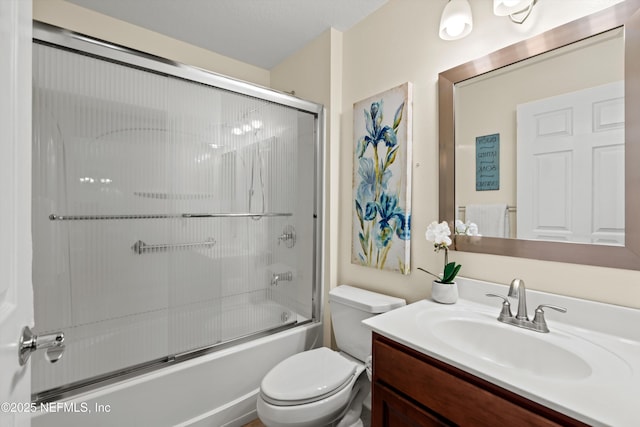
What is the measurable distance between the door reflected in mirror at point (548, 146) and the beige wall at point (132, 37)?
1.87 metres

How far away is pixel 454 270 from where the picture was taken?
4.41 ft

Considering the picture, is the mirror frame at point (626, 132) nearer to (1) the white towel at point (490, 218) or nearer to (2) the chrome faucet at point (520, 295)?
(1) the white towel at point (490, 218)

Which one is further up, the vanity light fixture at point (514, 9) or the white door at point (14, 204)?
the vanity light fixture at point (514, 9)

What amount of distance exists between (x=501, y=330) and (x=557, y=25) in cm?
119

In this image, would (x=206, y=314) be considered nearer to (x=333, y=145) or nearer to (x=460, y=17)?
(x=333, y=145)

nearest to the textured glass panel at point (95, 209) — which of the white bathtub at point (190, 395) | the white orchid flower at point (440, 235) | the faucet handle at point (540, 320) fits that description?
the white bathtub at point (190, 395)

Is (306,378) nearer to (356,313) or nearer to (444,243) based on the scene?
(356,313)

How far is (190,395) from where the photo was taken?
5.00 ft

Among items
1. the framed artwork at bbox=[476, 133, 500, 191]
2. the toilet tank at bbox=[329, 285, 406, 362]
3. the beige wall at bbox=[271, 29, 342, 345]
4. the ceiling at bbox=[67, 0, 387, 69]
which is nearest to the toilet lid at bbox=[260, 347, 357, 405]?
the toilet tank at bbox=[329, 285, 406, 362]

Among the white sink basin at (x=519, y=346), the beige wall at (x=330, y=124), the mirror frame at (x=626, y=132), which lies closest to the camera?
the white sink basin at (x=519, y=346)

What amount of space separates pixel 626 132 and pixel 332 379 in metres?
1.48

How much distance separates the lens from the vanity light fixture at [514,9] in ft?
3.75

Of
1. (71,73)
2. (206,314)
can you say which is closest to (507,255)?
(206,314)

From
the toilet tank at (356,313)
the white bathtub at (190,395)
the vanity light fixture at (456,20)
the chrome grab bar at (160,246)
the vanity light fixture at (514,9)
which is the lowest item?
the white bathtub at (190,395)
